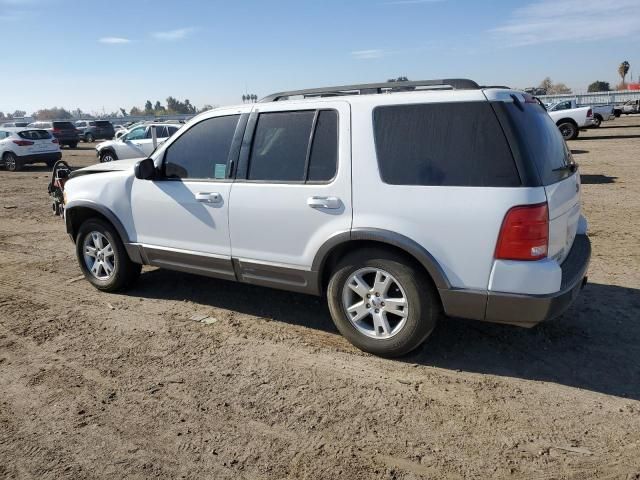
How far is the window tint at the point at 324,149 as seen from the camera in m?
3.96

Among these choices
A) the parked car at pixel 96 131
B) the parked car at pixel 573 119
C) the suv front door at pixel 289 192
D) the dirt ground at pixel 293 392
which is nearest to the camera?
the dirt ground at pixel 293 392

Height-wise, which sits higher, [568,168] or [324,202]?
[568,168]

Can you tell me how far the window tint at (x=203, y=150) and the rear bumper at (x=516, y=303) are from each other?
7.27ft

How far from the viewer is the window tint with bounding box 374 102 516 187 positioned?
11.0ft

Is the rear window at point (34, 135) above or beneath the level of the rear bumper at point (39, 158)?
above

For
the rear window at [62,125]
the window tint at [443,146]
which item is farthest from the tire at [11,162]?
the window tint at [443,146]

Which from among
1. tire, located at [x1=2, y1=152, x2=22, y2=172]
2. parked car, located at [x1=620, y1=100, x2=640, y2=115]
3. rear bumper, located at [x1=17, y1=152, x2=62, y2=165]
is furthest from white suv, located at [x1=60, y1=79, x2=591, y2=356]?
parked car, located at [x1=620, y1=100, x2=640, y2=115]

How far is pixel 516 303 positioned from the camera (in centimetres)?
338

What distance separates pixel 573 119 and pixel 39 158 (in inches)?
858

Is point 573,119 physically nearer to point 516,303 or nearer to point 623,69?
point 516,303

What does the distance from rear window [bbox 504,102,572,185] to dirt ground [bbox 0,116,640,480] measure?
1383 mm

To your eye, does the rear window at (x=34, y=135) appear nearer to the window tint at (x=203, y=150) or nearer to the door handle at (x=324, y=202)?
the window tint at (x=203, y=150)

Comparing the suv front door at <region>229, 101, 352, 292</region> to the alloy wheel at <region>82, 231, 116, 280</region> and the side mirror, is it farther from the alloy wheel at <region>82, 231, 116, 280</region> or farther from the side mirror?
the alloy wheel at <region>82, 231, 116, 280</region>

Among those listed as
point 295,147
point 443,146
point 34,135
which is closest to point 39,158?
point 34,135
